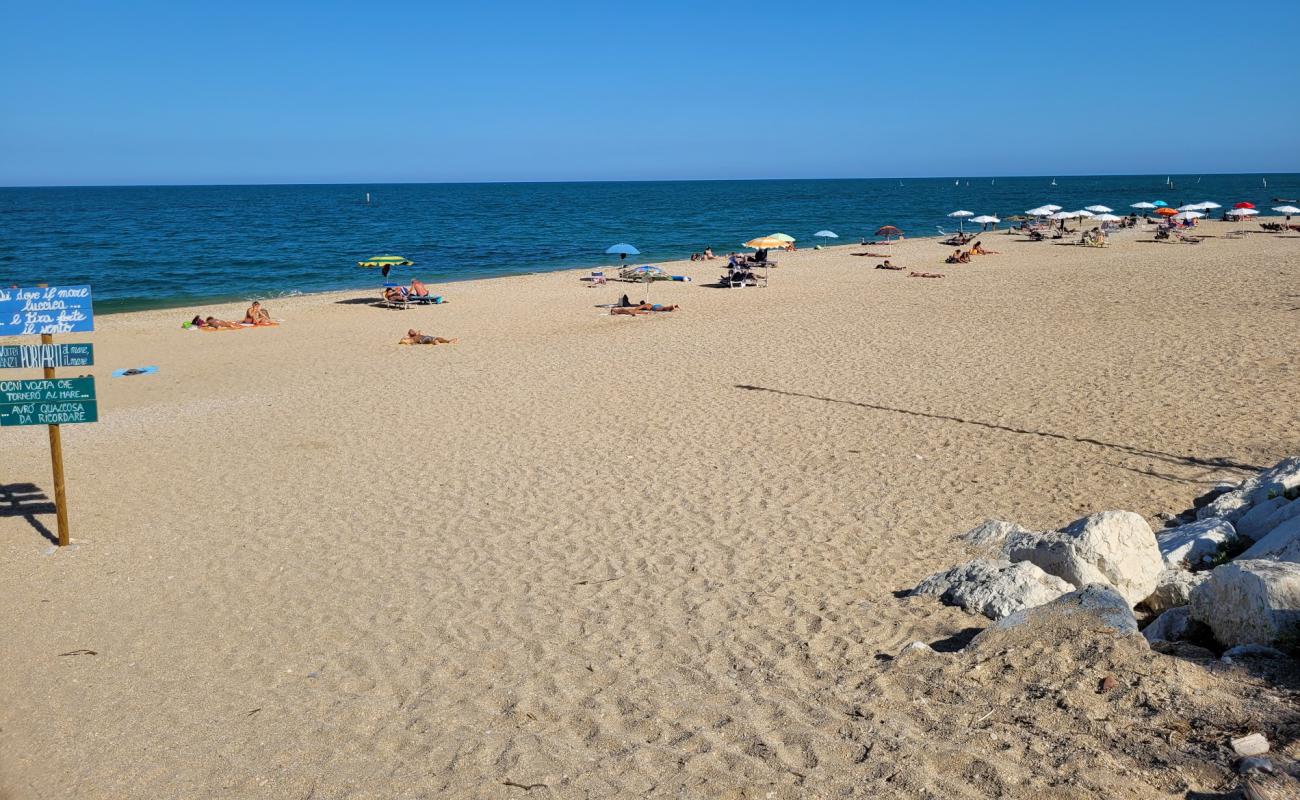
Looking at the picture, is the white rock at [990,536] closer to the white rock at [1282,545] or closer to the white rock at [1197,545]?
the white rock at [1197,545]

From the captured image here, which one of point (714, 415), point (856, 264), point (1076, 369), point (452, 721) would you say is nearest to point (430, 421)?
point (714, 415)

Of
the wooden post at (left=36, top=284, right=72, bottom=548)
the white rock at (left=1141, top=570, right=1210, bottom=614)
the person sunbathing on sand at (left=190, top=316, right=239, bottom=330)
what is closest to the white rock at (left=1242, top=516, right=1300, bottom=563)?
the white rock at (left=1141, top=570, right=1210, bottom=614)

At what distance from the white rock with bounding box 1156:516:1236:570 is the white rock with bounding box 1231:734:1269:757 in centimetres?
262

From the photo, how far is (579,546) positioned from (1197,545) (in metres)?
4.61

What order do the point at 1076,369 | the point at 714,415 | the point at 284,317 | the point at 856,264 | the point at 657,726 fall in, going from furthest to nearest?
the point at 856,264 < the point at 284,317 < the point at 1076,369 < the point at 714,415 < the point at 657,726

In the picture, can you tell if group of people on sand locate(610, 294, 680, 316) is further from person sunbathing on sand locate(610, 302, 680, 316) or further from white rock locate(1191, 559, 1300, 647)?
white rock locate(1191, 559, 1300, 647)

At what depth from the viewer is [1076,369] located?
13422mm

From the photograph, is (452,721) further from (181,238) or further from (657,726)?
(181,238)

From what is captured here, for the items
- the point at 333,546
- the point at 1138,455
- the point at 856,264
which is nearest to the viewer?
the point at 333,546

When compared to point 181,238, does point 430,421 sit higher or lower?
lower

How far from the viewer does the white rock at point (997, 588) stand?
564cm

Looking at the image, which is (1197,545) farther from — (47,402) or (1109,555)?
(47,402)

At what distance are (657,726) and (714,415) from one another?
7.38 m

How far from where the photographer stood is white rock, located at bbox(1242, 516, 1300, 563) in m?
5.06
